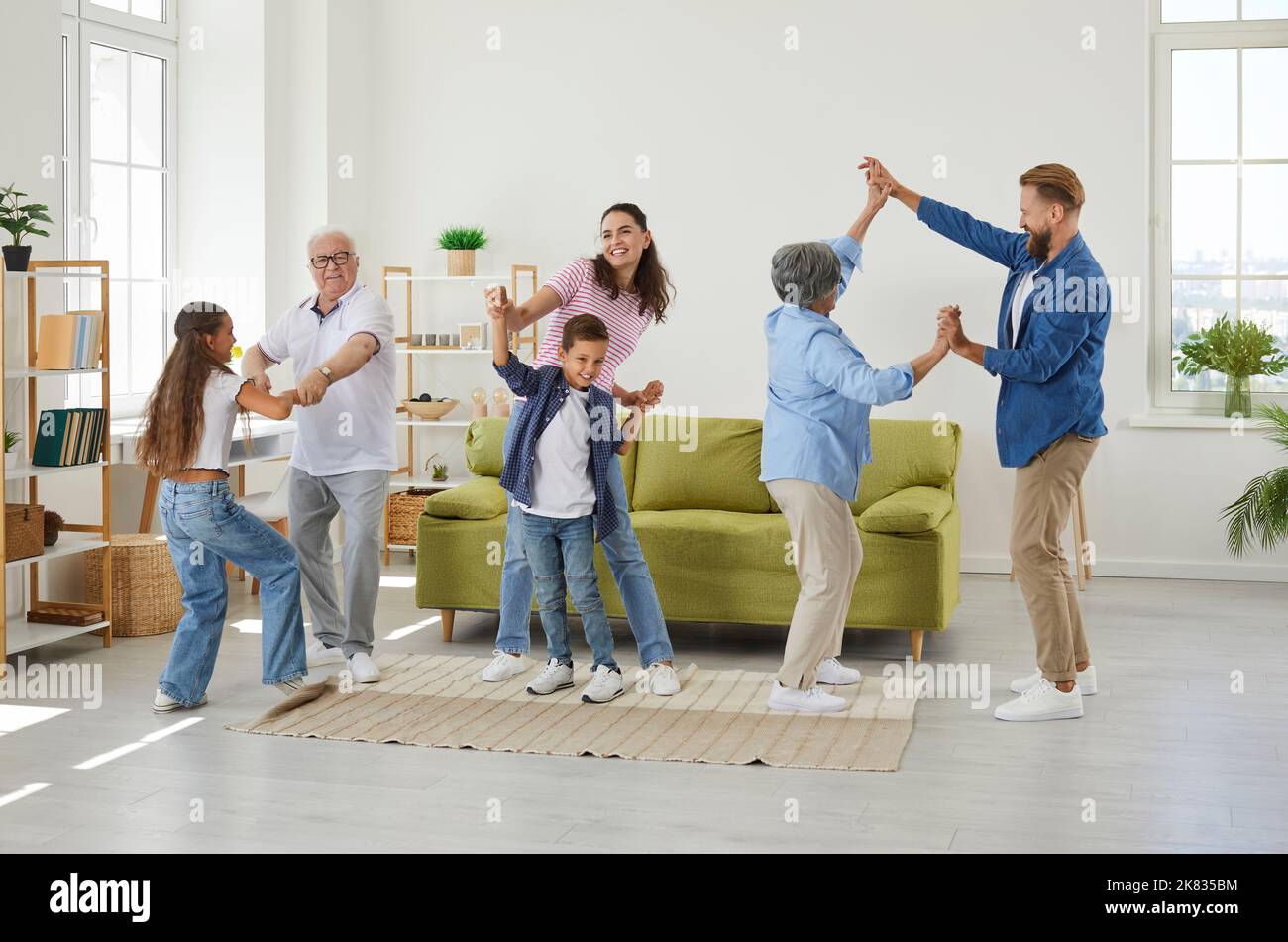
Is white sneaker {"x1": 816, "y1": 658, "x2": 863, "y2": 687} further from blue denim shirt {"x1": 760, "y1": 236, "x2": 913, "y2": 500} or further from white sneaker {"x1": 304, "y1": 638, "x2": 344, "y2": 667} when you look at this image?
white sneaker {"x1": 304, "y1": 638, "x2": 344, "y2": 667}

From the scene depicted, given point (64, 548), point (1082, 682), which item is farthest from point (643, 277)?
point (64, 548)

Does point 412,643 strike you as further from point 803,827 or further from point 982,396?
point 982,396

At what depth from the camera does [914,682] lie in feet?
14.9

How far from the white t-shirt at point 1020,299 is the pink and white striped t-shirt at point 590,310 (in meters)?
1.13

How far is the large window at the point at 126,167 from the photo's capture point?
6.12 meters

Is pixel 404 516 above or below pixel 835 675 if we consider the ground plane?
above

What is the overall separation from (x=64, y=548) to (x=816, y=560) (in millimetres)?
2683

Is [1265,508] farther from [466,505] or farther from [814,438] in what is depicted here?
[466,505]

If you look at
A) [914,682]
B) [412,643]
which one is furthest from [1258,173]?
[412,643]

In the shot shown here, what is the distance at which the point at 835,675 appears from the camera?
4.51 meters

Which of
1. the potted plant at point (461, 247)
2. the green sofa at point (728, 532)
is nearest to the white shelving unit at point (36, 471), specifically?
the green sofa at point (728, 532)

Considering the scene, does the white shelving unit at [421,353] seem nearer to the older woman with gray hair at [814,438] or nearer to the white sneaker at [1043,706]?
the older woman with gray hair at [814,438]

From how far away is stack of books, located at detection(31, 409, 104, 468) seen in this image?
479 centimetres
